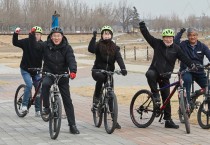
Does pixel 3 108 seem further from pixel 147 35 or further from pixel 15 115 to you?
pixel 147 35

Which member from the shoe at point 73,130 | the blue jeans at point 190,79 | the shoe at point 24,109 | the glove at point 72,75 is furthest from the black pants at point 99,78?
the shoe at point 24,109

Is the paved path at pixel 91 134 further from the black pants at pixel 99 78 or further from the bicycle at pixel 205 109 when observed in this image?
the black pants at pixel 99 78

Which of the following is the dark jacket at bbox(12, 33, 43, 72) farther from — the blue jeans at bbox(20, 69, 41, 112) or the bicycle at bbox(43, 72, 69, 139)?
the bicycle at bbox(43, 72, 69, 139)

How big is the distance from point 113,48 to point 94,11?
13246 centimetres

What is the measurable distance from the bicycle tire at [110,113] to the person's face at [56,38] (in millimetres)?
1218

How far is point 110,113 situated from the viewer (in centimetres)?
757

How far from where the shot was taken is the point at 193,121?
27.9 feet

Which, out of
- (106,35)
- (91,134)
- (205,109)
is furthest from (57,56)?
(205,109)

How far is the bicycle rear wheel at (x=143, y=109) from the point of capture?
7.96m

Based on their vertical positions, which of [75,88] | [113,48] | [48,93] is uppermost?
[113,48]

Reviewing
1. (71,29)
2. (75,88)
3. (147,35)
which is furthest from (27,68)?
(71,29)

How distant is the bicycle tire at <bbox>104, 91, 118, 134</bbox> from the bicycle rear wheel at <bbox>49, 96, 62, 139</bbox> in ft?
2.93

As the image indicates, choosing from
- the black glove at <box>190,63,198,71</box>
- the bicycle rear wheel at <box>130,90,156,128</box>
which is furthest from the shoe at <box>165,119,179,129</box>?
the black glove at <box>190,63,198,71</box>

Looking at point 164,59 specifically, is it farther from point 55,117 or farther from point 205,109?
point 55,117
